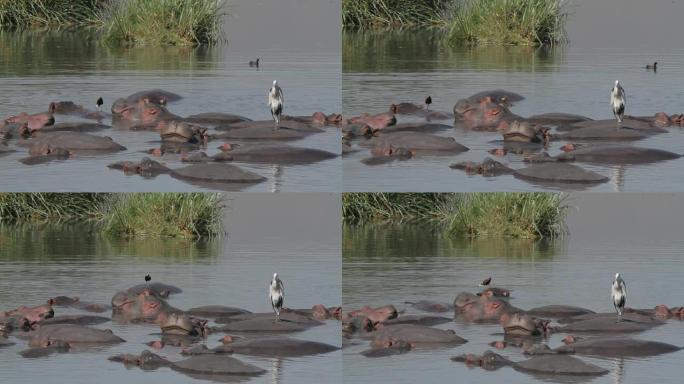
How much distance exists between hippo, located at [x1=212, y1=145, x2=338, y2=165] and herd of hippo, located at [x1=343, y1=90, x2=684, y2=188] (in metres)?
0.46

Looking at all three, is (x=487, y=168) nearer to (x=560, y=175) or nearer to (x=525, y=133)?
(x=560, y=175)

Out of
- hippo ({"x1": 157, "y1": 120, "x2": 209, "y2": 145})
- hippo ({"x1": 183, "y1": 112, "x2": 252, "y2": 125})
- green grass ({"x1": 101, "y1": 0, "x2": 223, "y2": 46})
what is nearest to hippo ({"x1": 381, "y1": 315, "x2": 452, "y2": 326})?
hippo ({"x1": 157, "y1": 120, "x2": 209, "y2": 145})

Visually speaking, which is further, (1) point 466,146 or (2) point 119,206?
(2) point 119,206

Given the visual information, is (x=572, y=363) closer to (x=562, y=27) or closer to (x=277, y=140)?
(x=277, y=140)

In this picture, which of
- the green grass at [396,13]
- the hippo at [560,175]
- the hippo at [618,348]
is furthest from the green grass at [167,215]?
the green grass at [396,13]

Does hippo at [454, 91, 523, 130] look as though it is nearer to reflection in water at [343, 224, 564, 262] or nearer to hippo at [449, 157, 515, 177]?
reflection in water at [343, 224, 564, 262]

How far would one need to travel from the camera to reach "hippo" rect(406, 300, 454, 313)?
56.0ft

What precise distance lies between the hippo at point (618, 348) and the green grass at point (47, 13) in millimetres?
18157

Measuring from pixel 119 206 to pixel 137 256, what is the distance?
162 centimetres

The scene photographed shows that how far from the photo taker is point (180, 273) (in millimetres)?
19656

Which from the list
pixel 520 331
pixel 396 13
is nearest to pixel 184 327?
pixel 520 331

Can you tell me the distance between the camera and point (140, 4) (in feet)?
96.2

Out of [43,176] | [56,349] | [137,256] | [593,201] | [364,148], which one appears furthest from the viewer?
[593,201]


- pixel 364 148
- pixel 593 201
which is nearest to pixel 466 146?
pixel 364 148
